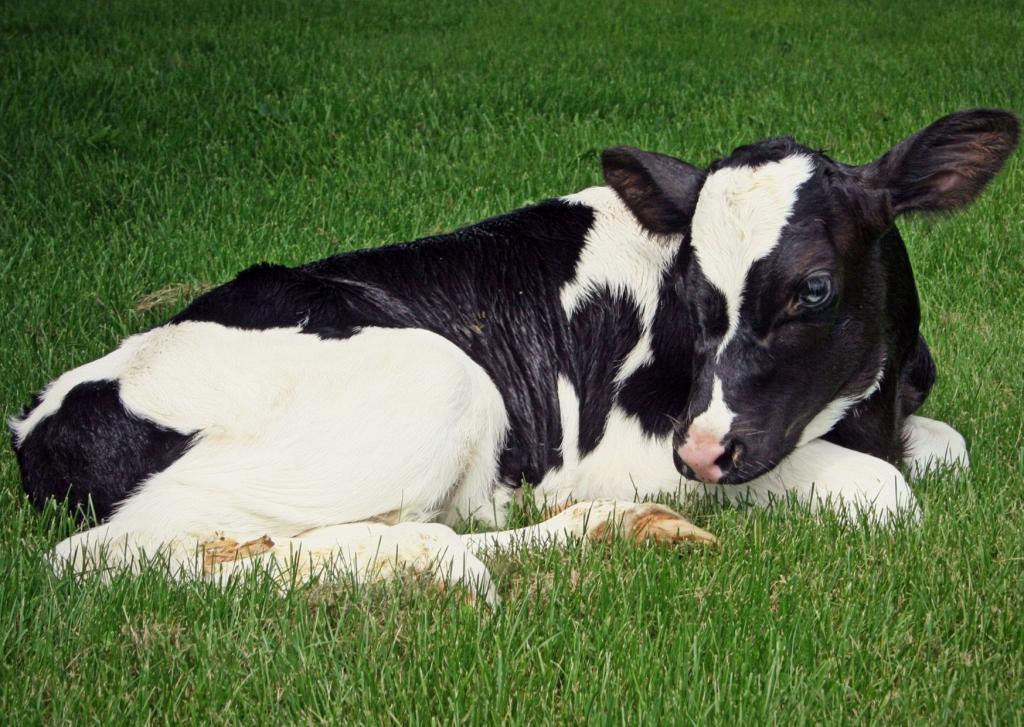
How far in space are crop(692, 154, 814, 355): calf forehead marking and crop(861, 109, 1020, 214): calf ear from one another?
0.32 metres

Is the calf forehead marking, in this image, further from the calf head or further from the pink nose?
the pink nose

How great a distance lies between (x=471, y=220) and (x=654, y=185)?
3107 millimetres

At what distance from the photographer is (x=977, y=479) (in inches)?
176

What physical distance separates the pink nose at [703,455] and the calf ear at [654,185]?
0.97m

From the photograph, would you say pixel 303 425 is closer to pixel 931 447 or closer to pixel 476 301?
pixel 476 301

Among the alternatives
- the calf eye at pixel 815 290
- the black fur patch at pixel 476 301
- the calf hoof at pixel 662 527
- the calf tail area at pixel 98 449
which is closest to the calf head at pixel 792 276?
the calf eye at pixel 815 290

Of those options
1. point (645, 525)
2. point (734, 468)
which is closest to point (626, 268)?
point (734, 468)

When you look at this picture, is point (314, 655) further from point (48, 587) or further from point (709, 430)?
point (709, 430)

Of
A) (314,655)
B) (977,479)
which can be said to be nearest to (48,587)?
(314,655)

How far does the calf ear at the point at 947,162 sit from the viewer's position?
4.33 meters

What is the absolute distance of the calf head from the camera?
4.03m

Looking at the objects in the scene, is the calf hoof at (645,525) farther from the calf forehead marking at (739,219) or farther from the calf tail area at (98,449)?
the calf tail area at (98,449)

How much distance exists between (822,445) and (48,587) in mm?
2514

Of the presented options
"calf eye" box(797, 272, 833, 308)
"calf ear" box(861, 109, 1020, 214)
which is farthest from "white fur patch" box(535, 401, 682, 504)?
"calf ear" box(861, 109, 1020, 214)
